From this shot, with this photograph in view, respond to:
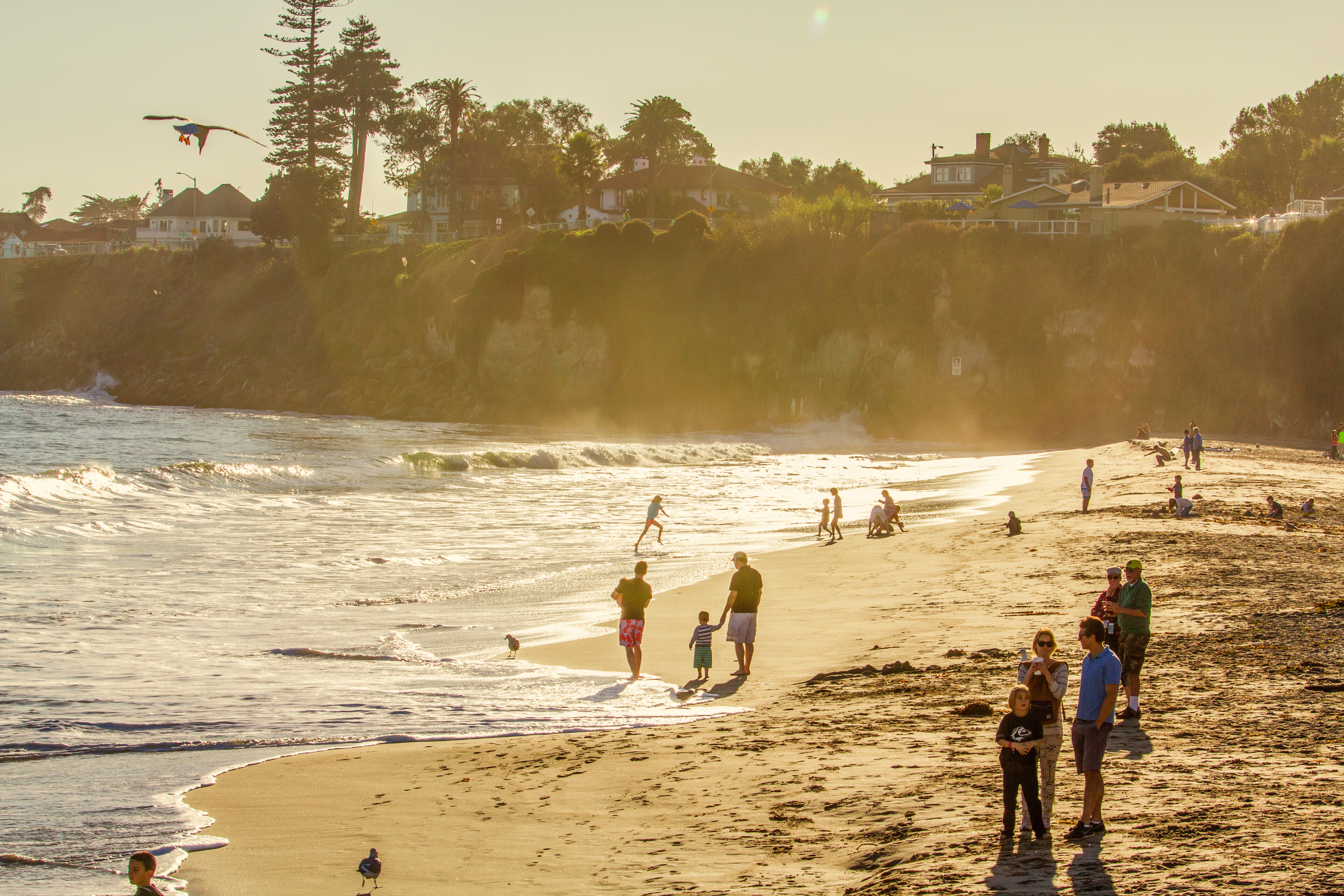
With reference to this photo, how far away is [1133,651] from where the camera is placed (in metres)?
8.62

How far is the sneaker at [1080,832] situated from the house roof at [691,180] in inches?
2993

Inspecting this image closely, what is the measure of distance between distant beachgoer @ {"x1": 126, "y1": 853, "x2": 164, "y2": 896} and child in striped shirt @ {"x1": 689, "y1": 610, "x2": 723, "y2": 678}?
21.8 feet

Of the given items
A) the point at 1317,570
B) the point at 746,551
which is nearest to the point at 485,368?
the point at 746,551

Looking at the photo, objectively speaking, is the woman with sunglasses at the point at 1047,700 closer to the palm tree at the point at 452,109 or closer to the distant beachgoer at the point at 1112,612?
the distant beachgoer at the point at 1112,612

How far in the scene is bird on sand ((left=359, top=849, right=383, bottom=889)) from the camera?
21.2ft

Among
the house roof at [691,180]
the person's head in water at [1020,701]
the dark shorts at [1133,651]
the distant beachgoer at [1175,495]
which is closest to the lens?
the person's head in water at [1020,701]

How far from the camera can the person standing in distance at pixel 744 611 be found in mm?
12109

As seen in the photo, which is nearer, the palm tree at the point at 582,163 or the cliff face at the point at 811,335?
the cliff face at the point at 811,335

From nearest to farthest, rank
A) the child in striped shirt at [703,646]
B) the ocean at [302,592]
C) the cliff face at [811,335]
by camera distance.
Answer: the ocean at [302,592], the child in striped shirt at [703,646], the cliff face at [811,335]

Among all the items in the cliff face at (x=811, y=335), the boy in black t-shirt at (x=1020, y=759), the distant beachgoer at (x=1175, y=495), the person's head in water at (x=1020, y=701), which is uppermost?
the cliff face at (x=811, y=335)

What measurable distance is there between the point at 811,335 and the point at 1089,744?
165 feet

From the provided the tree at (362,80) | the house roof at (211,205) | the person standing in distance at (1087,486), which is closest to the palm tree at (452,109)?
the tree at (362,80)

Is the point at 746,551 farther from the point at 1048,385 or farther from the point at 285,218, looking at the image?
the point at 285,218

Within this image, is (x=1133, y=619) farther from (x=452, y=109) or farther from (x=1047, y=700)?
(x=452, y=109)
